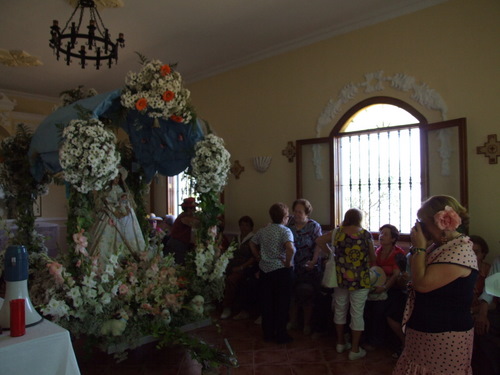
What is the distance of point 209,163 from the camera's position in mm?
3082

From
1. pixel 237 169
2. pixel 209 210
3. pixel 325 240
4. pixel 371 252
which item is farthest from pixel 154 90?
pixel 237 169

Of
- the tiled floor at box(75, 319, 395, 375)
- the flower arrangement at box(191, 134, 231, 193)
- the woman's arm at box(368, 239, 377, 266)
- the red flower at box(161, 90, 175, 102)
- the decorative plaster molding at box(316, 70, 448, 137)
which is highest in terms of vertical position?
the decorative plaster molding at box(316, 70, 448, 137)

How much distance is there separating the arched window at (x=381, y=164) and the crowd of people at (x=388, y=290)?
0.57 meters

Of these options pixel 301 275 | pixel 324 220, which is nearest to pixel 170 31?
pixel 324 220

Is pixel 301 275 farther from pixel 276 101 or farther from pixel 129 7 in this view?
pixel 129 7

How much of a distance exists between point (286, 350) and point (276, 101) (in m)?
3.31

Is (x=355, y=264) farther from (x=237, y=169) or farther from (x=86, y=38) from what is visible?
(x=86, y=38)

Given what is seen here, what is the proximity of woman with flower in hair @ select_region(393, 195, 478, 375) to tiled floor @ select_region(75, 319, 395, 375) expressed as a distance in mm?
1353

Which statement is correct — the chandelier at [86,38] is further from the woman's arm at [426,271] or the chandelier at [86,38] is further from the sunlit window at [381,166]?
the woman's arm at [426,271]

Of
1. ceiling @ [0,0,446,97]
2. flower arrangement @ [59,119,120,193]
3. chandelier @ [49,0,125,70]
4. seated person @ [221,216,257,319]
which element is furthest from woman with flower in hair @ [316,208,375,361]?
chandelier @ [49,0,125,70]

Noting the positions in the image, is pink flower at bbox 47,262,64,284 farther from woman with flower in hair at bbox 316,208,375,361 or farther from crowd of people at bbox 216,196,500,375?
woman with flower in hair at bbox 316,208,375,361

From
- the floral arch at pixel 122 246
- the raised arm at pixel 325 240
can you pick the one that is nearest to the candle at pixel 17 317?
the floral arch at pixel 122 246

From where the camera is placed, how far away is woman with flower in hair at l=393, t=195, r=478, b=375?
76.7 inches

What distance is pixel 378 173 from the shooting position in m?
4.59
